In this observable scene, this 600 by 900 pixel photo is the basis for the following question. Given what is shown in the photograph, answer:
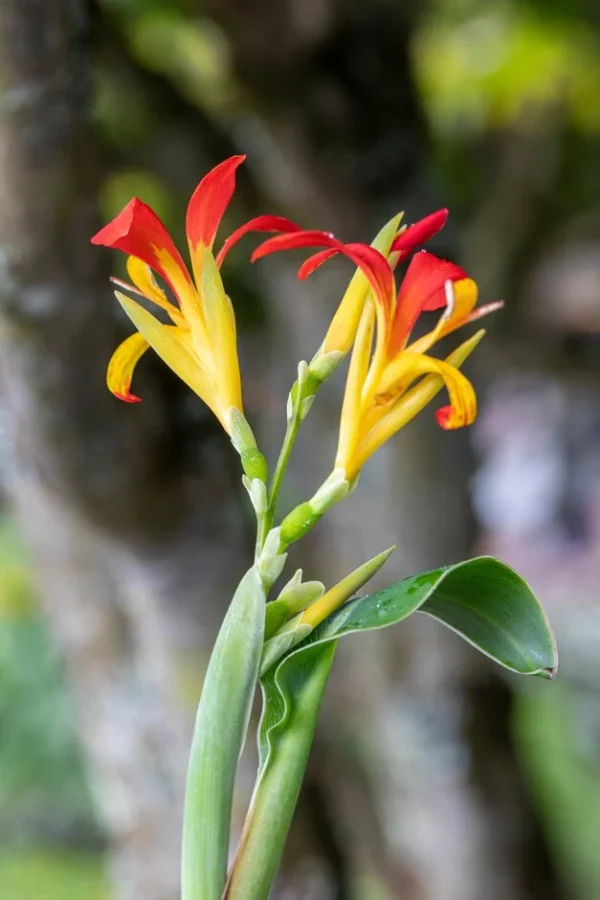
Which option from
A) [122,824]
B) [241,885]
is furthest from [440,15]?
[241,885]

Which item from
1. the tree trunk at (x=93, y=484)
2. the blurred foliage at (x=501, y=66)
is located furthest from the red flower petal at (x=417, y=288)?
the blurred foliage at (x=501, y=66)

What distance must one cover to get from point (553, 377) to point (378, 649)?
2.26 ft

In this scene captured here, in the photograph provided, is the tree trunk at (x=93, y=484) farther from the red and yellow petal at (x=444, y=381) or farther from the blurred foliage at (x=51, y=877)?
the blurred foliage at (x=51, y=877)

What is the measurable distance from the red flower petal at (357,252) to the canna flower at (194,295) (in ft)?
0.08

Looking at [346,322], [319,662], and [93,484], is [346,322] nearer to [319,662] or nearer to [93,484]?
[319,662]

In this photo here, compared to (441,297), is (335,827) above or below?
below

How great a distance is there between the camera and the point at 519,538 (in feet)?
17.4

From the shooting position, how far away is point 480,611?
1.31ft

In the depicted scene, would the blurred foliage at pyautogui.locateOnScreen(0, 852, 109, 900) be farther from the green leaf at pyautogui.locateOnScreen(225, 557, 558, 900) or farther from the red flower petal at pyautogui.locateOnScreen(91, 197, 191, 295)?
the red flower petal at pyautogui.locateOnScreen(91, 197, 191, 295)

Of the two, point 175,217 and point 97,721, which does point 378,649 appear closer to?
point 97,721

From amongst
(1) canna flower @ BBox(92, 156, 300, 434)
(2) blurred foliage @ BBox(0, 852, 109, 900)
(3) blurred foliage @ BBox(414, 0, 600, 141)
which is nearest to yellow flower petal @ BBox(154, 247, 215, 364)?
(1) canna flower @ BBox(92, 156, 300, 434)

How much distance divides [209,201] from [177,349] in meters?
0.07

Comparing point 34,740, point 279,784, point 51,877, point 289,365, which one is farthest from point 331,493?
point 34,740

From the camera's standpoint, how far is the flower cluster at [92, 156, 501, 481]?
38cm
